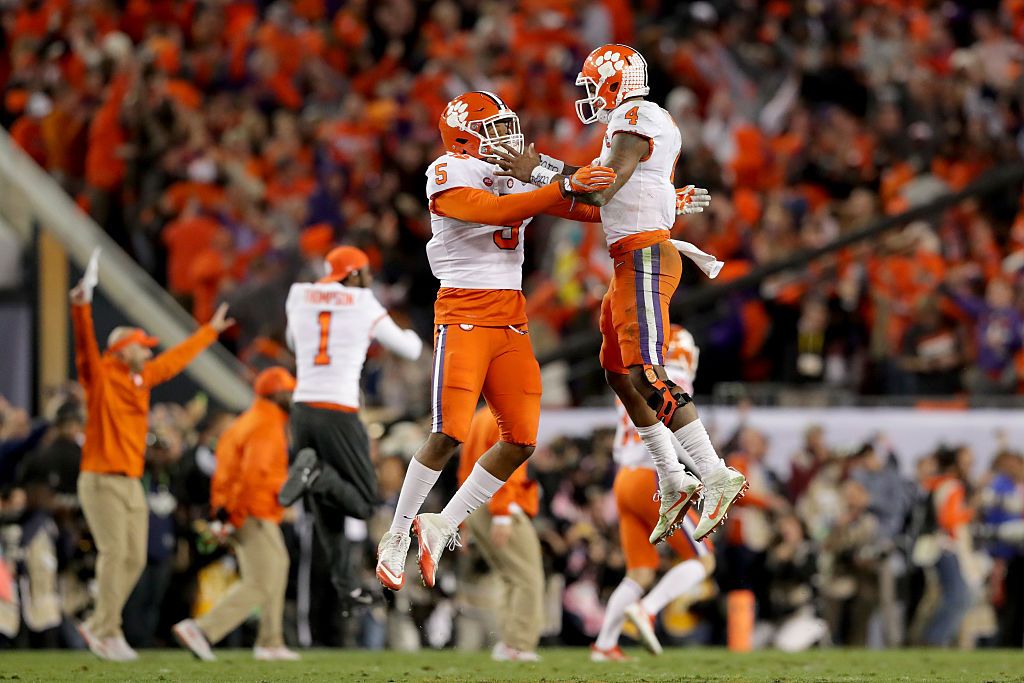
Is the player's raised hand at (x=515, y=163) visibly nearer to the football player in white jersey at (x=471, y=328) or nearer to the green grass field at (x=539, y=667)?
the football player in white jersey at (x=471, y=328)

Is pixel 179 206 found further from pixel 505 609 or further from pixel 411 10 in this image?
pixel 505 609

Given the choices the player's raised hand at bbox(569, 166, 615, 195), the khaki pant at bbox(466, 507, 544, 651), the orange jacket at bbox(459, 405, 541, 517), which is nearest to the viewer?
the player's raised hand at bbox(569, 166, 615, 195)

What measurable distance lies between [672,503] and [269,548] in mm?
3899

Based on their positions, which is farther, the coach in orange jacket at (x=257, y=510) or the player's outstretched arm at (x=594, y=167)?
the coach in orange jacket at (x=257, y=510)

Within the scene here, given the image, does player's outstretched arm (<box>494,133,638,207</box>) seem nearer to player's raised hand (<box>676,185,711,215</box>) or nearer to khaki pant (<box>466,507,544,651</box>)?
player's raised hand (<box>676,185,711,215</box>)

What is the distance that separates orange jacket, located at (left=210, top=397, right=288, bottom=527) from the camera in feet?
41.9

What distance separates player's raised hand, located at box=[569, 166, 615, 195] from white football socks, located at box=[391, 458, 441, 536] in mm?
1698

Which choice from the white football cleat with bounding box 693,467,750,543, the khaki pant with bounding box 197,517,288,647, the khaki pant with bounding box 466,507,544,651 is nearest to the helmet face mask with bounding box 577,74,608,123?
the white football cleat with bounding box 693,467,750,543

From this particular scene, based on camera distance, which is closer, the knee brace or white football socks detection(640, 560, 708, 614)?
the knee brace

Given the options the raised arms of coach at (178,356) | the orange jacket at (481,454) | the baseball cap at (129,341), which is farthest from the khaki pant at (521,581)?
the baseball cap at (129,341)

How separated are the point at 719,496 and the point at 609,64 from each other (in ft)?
7.74

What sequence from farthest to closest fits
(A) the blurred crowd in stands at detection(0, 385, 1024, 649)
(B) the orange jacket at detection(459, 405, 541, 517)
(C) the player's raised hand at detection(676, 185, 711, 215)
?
(A) the blurred crowd in stands at detection(0, 385, 1024, 649) < (B) the orange jacket at detection(459, 405, 541, 517) < (C) the player's raised hand at detection(676, 185, 711, 215)

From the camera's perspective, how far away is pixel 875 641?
16094 mm

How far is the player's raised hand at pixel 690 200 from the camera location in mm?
10156
